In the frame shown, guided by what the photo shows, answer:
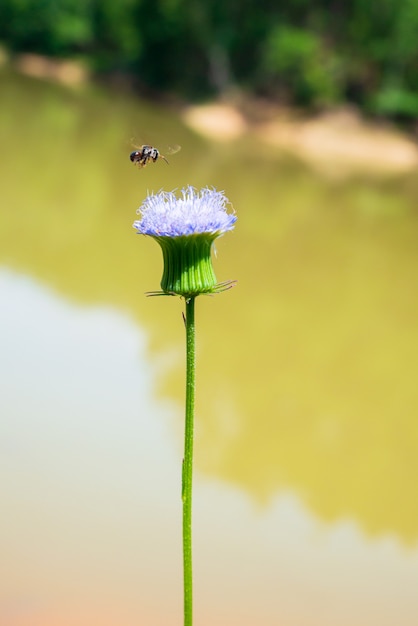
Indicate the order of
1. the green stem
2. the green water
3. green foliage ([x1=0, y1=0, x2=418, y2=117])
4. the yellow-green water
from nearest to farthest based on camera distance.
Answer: the green stem
the yellow-green water
the green water
green foliage ([x1=0, y1=0, x2=418, y2=117])

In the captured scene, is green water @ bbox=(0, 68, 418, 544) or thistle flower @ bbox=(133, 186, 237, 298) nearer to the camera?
thistle flower @ bbox=(133, 186, 237, 298)

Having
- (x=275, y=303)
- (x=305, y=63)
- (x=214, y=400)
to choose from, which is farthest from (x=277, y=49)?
(x=214, y=400)

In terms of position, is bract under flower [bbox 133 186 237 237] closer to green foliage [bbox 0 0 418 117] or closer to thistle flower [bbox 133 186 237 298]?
thistle flower [bbox 133 186 237 298]

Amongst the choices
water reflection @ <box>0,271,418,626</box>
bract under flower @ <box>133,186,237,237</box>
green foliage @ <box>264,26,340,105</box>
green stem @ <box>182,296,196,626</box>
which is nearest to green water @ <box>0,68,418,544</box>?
water reflection @ <box>0,271,418,626</box>

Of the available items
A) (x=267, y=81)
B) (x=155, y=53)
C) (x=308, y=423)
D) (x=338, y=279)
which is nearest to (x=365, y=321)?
(x=338, y=279)

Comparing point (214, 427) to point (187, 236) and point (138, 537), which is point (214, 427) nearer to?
point (138, 537)

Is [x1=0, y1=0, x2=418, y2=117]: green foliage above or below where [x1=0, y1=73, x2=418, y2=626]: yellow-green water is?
above

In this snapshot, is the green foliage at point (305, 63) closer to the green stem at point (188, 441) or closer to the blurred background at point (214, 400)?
the blurred background at point (214, 400)

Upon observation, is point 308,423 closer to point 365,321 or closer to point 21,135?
point 365,321

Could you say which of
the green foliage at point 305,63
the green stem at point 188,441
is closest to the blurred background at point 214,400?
the green stem at point 188,441
